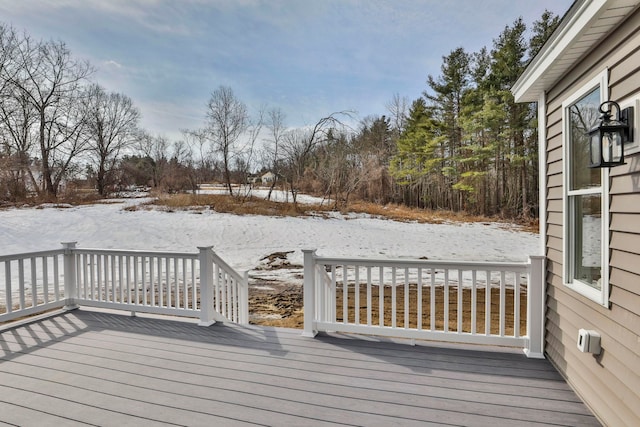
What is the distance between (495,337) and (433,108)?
18.7 meters

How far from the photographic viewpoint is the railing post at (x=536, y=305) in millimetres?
2872

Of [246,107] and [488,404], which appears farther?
[246,107]

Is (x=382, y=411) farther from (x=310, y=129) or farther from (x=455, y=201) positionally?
(x=455, y=201)

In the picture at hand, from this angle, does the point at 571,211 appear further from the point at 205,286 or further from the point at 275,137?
Result: the point at 275,137

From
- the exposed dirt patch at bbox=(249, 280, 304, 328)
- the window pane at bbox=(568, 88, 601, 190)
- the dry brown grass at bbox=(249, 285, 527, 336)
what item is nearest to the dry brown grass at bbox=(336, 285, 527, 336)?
the dry brown grass at bbox=(249, 285, 527, 336)

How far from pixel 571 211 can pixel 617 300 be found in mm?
809

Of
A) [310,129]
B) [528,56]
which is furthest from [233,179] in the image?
[528,56]

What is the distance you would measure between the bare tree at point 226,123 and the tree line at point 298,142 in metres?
0.05

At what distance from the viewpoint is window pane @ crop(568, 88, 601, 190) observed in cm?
209

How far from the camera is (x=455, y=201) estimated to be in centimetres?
1941

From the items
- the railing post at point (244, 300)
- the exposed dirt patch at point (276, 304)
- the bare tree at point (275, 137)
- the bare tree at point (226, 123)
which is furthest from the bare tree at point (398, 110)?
the railing post at point (244, 300)

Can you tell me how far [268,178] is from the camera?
18.3 metres

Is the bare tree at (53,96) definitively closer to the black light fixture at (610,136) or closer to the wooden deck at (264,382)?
the wooden deck at (264,382)

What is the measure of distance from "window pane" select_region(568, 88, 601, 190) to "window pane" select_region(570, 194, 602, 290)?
0.11m
